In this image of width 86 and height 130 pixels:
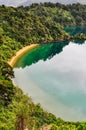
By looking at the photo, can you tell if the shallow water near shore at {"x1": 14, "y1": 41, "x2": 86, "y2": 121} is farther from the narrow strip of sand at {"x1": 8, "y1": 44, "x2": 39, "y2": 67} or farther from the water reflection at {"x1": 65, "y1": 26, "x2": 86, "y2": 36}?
the water reflection at {"x1": 65, "y1": 26, "x2": 86, "y2": 36}

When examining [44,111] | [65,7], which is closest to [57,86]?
[44,111]

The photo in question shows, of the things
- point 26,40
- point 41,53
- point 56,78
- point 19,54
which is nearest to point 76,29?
point 26,40

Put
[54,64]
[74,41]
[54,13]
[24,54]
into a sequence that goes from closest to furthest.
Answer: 1. [54,64]
2. [24,54]
3. [74,41]
4. [54,13]

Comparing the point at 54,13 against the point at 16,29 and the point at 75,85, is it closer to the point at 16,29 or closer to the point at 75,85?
the point at 16,29

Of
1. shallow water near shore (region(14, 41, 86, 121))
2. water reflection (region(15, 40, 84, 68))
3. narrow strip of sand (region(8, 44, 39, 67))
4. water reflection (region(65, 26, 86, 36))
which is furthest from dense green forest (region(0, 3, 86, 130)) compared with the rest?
water reflection (region(65, 26, 86, 36))

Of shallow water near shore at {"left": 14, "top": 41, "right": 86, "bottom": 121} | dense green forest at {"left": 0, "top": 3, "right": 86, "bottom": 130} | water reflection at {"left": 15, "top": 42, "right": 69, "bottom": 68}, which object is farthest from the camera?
water reflection at {"left": 15, "top": 42, "right": 69, "bottom": 68}

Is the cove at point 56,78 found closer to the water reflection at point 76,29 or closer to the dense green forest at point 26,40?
the dense green forest at point 26,40
